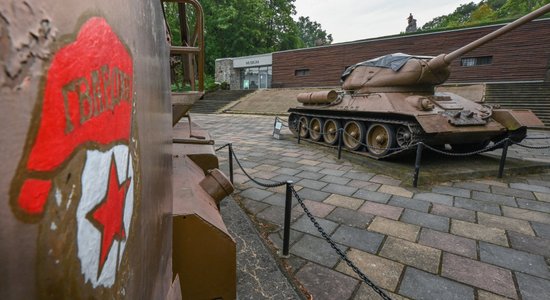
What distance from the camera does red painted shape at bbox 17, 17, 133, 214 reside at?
0.35 m

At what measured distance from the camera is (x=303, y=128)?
9.40m

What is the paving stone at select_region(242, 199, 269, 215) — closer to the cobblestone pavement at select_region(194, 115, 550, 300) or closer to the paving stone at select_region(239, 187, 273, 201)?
the cobblestone pavement at select_region(194, 115, 550, 300)

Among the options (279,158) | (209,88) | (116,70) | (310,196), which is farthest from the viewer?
(209,88)

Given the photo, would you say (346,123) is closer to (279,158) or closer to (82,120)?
(279,158)

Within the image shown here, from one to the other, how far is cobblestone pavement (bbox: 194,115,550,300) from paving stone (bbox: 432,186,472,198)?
1 centimetres

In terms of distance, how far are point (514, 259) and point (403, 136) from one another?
3.40 meters

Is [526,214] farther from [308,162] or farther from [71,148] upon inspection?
[71,148]

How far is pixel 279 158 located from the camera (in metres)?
6.69

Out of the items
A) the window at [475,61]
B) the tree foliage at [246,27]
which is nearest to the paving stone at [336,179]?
the window at [475,61]

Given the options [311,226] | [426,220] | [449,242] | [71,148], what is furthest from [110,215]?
[426,220]

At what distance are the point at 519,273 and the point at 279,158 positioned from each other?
15.4 ft

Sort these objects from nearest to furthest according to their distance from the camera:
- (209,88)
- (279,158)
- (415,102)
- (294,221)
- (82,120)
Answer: (82,120)
(294,221)
(415,102)
(279,158)
(209,88)

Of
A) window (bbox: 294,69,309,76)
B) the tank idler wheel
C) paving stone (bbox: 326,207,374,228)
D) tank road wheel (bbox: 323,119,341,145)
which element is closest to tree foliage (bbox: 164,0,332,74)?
window (bbox: 294,69,309,76)

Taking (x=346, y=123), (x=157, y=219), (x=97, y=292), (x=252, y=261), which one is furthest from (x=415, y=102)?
(x=97, y=292)
